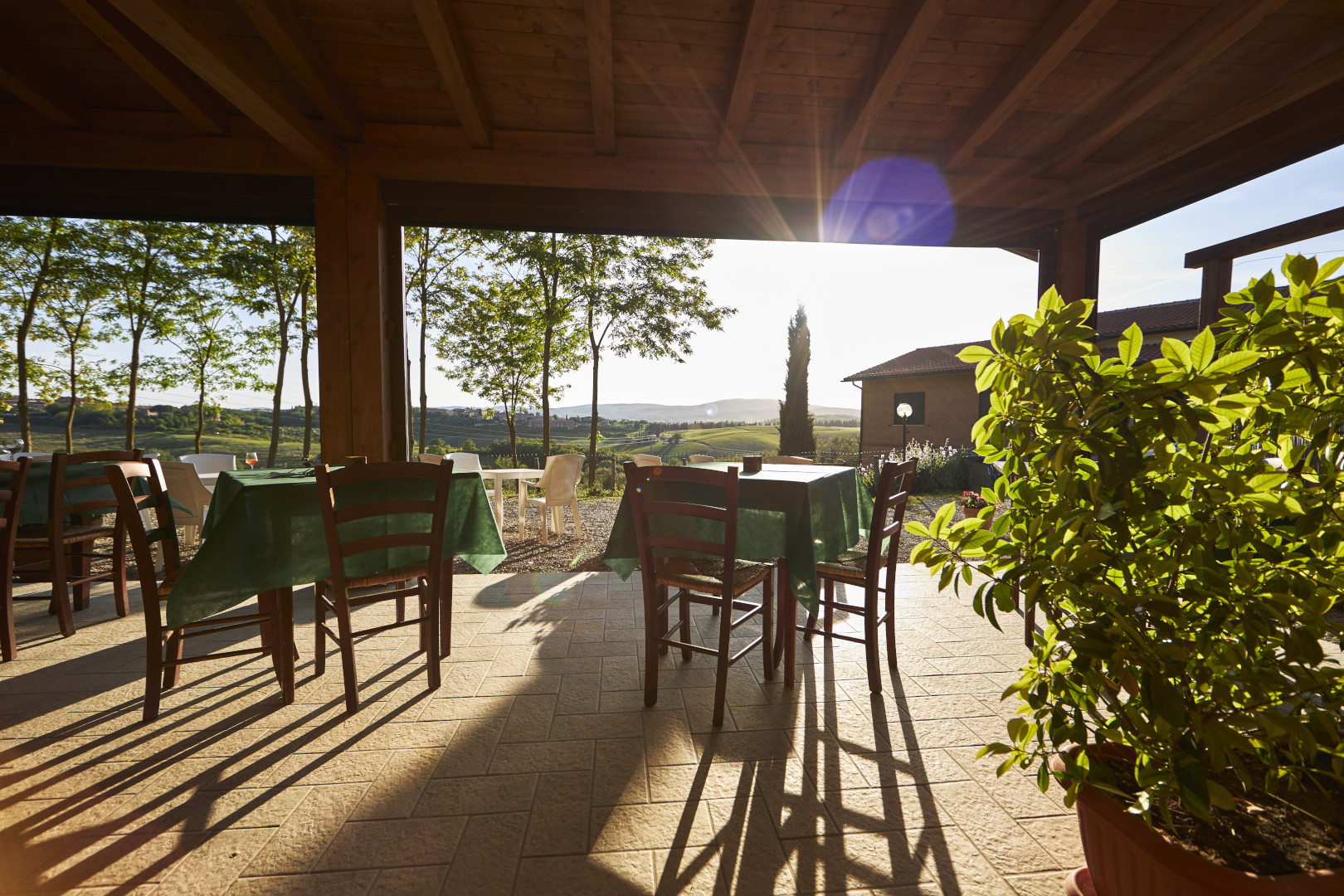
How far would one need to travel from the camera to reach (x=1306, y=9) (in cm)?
288

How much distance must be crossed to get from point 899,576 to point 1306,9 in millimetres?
3759

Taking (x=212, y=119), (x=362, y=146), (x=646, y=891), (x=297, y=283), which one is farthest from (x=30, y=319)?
(x=646, y=891)

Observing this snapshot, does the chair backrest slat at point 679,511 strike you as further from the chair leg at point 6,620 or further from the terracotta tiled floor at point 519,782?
the chair leg at point 6,620

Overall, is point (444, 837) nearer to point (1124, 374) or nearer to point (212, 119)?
point (1124, 374)

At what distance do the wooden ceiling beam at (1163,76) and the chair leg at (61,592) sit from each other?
6380 millimetres

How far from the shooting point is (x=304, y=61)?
2.99 metres

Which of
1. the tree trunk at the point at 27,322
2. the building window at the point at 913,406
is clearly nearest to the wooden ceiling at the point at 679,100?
the tree trunk at the point at 27,322

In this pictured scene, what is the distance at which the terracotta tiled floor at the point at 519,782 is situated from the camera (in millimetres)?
1490

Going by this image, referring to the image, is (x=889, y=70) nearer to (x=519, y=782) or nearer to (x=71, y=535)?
(x=519, y=782)

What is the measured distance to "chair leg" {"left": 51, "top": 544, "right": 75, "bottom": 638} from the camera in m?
2.99

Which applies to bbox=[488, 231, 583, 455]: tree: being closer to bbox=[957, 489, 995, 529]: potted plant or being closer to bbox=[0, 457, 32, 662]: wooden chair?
bbox=[957, 489, 995, 529]: potted plant

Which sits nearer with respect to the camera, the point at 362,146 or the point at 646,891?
the point at 646,891

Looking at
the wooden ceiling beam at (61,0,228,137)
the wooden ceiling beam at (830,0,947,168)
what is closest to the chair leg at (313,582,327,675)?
the wooden ceiling beam at (61,0,228,137)

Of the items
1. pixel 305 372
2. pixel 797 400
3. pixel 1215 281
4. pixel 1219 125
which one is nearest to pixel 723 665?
pixel 1219 125
